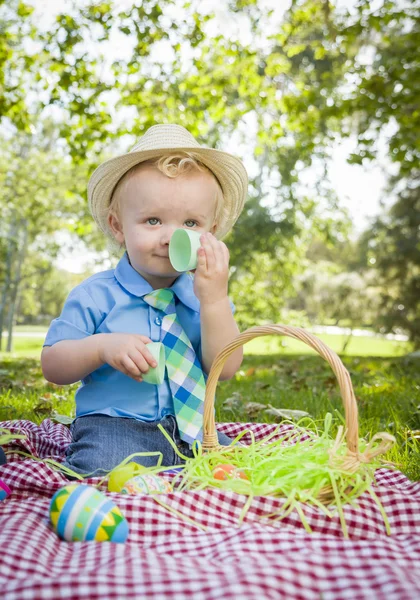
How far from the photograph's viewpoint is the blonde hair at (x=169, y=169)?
7.00 feet

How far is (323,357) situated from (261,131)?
6317 mm

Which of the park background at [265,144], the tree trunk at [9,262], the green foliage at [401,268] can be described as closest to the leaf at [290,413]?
the park background at [265,144]

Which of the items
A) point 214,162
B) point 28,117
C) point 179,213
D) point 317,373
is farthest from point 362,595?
point 28,117

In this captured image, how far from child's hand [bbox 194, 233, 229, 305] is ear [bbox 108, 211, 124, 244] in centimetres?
55

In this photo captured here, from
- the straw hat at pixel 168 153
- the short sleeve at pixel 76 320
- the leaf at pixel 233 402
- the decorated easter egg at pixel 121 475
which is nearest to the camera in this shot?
the decorated easter egg at pixel 121 475

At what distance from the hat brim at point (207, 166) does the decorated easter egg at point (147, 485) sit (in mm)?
1153

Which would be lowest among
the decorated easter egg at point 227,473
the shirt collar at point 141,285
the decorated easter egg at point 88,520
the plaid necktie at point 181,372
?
the decorated easter egg at point 88,520

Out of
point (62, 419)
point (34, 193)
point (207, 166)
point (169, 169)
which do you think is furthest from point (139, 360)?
point (34, 193)

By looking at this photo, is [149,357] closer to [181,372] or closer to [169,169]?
[181,372]

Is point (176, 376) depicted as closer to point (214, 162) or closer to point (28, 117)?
point (214, 162)

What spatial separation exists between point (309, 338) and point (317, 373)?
147 inches

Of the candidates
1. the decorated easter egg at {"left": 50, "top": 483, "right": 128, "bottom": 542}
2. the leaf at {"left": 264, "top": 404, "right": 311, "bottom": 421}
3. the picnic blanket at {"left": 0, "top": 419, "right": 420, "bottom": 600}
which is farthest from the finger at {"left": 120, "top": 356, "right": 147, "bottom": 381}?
the leaf at {"left": 264, "top": 404, "right": 311, "bottom": 421}

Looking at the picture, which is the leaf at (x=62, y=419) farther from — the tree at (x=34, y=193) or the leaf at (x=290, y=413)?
the tree at (x=34, y=193)

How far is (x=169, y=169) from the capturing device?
2.13 metres
